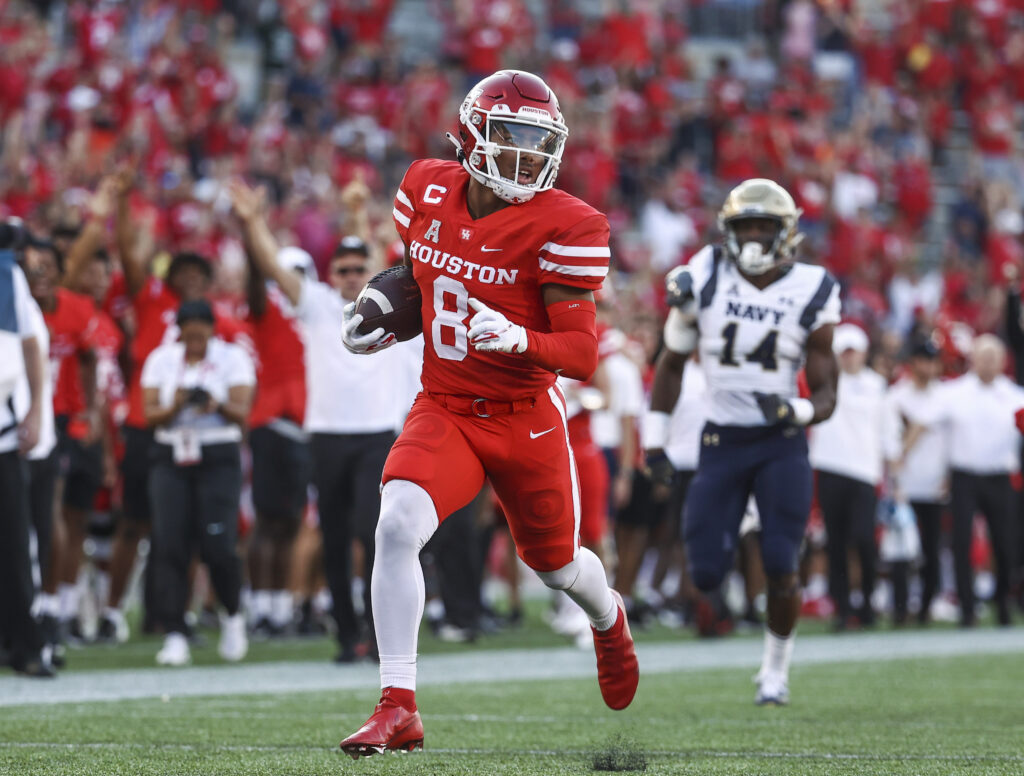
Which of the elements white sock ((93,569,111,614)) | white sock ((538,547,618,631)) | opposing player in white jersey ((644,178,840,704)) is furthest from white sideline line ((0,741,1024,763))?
white sock ((93,569,111,614))

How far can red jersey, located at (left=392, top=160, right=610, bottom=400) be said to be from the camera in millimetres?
4539

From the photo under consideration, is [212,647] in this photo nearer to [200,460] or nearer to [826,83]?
[200,460]

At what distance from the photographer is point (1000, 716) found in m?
6.19

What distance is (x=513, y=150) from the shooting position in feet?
14.8

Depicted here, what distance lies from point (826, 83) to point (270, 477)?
12.9 m

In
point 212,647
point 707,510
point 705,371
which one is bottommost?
point 212,647

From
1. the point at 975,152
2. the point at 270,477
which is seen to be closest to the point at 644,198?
the point at 975,152

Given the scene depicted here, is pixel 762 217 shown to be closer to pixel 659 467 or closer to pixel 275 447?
pixel 659 467

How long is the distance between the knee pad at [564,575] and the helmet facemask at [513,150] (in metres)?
1.12

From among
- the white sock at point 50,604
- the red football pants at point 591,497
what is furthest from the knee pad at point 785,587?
the white sock at point 50,604

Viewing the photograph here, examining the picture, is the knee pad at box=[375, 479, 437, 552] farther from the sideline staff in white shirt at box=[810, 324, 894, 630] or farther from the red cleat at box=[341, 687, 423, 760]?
the sideline staff in white shirt at box=[810, 324, 894, 630]

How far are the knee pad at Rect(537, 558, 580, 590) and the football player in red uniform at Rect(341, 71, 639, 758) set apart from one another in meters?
0.06

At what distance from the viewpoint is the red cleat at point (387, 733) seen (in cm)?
403

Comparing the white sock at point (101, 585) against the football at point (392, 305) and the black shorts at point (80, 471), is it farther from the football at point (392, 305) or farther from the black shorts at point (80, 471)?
the football at point (392, 305)
